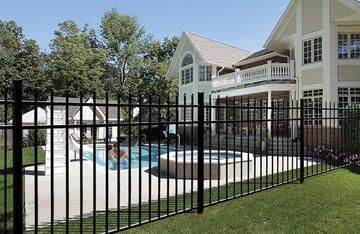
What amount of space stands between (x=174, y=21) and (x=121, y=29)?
921 cm

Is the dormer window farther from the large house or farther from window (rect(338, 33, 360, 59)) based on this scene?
window (rect(338, 33, 360, 59))

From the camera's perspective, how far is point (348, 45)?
54.9 feet

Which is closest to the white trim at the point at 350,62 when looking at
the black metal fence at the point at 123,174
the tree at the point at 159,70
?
the black metal fence at the point at 123,174

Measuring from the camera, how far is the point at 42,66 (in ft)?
127

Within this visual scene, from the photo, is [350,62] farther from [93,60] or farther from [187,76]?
[93,60]

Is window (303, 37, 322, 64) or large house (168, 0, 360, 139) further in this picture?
window (303, 37, 322, 64)

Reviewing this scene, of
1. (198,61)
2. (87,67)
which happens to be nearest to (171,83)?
(87,67)

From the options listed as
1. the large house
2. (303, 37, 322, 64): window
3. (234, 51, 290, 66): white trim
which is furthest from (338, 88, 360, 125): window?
(234, 51, 290, 66): white trim

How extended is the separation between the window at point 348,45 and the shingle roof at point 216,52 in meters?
10.8

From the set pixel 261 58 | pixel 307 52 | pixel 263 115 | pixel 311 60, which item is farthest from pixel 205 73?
pixel 311 60

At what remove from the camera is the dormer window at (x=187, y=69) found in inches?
1131

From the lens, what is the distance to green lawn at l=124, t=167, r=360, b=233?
4.91 meters

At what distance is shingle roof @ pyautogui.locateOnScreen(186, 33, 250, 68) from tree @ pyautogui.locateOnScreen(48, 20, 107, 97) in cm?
1317

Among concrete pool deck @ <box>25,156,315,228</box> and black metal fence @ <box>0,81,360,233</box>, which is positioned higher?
black metal fence @ <box>0,81,360,233</box>
